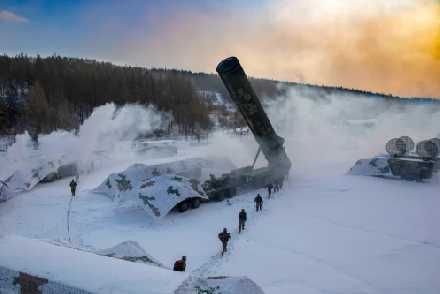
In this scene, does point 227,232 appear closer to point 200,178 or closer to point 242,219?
point 242,219

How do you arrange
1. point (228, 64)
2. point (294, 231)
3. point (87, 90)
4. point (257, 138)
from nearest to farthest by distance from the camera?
1. point (294, 231)
2. point (228, 64)
3. point (257, 138)
4. point (87, 90)

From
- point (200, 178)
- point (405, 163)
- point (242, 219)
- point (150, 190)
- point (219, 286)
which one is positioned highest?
point (405, 163)

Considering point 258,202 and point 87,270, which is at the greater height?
point 87,270

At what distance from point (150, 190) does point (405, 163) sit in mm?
14333

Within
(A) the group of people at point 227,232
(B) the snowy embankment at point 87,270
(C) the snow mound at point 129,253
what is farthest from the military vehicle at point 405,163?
(B) the snowy embankment at point 87,270

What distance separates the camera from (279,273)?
8672 mm

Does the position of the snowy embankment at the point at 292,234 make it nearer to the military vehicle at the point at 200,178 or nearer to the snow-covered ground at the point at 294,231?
the snow-covered ground at the point at 294,231

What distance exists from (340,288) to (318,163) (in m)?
19.2

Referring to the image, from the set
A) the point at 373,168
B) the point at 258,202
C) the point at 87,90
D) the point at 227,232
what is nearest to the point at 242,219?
the point at 227,232

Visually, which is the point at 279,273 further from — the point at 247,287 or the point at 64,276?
the point at 64,276

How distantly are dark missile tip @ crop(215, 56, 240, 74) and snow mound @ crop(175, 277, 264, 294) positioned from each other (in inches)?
420

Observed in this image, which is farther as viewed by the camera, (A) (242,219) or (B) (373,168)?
(B) (373,168)

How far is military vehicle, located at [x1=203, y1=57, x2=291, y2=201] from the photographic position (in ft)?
49.7

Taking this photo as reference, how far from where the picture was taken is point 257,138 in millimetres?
17938
